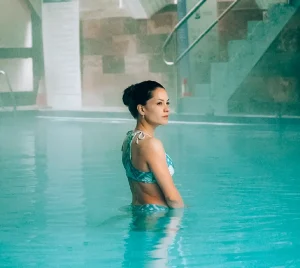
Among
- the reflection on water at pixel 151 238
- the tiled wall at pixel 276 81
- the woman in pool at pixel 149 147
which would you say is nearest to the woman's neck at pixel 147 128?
the woman in pool at pixel 149 147

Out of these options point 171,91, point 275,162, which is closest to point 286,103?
point 171,91

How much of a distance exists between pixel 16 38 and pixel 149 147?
14.0m

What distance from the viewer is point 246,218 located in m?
5.38

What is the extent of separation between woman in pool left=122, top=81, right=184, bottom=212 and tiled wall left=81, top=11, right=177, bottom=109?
1145 cm

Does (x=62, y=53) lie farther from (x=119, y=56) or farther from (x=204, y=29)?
(x=204, y=29)

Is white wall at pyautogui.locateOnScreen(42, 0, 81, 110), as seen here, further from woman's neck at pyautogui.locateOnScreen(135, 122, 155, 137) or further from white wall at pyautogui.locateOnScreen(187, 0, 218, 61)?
woman's neck at pyautogui.locateOnScreen(135, 122, 155, 137)

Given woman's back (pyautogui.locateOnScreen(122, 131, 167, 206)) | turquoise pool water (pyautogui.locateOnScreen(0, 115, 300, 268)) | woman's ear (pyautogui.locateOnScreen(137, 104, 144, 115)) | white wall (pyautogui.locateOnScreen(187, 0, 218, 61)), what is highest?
white wall (pyautogui.locateOnScreen(187, 0, 218, 61))

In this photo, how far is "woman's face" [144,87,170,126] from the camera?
180 inches

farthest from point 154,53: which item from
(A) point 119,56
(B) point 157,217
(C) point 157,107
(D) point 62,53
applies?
(C) point 157,107

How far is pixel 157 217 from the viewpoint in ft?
15.7

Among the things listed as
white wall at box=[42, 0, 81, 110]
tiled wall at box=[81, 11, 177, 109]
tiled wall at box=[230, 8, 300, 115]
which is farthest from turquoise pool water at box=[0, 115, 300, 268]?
white wall at box=[42, 0, 81, 110]

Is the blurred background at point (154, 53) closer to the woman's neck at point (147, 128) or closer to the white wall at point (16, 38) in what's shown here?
the white wall at point (16, 38)

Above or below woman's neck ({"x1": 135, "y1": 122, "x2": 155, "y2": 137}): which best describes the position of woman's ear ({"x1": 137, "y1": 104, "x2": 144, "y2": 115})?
above

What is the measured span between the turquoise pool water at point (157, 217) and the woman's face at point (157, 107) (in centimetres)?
64
